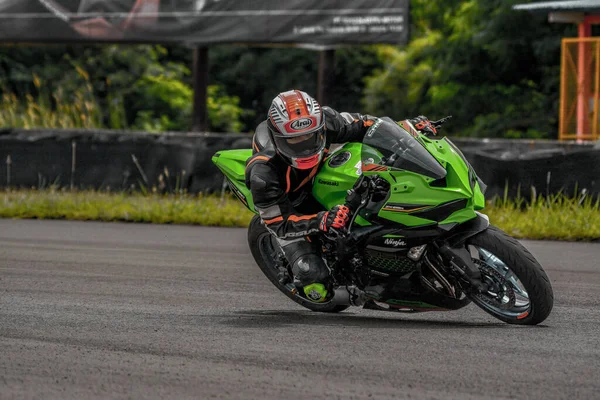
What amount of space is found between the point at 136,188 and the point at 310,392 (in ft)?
35.1

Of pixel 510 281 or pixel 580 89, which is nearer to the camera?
pixel 510 281

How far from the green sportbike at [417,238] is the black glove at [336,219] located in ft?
0.16

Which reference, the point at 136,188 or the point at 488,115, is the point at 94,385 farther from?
the point at 488,115

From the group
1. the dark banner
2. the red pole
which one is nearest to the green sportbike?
the dark banner

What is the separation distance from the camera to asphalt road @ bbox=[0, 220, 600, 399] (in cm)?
496

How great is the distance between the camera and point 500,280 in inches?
249

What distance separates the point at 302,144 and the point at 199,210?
724 centimetres

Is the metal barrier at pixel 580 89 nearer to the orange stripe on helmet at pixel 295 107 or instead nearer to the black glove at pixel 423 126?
the black glove at pixel 423 126

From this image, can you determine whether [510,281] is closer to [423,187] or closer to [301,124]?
[423,187]

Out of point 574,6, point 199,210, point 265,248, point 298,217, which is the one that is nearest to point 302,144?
point 298,217

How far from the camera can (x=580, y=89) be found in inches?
720

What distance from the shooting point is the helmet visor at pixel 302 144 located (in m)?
6.62

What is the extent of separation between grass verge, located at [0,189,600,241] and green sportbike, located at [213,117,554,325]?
546 centimetres

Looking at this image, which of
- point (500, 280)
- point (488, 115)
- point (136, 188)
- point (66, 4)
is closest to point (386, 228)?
point (500, 280)
